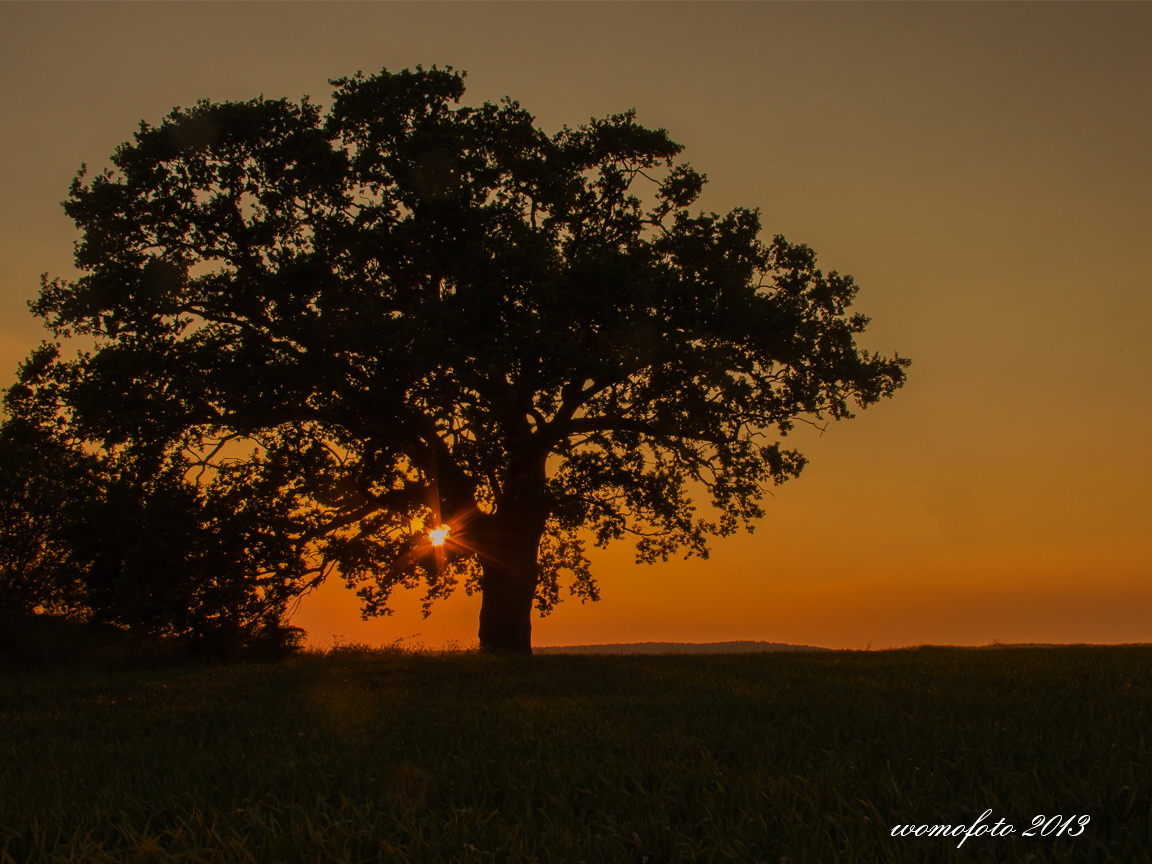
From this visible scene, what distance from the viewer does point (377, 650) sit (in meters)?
25.5

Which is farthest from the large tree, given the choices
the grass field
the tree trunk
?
the grass field

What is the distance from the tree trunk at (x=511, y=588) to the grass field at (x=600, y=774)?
11.4 meters

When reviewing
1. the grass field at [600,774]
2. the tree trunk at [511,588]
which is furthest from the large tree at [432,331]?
the grass field at [600,774]

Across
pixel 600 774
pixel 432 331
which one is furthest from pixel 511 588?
pixel 600 774

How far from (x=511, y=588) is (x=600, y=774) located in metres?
17.8

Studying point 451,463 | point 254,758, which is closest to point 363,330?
point 451,463

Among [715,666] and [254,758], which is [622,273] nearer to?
[715,666]

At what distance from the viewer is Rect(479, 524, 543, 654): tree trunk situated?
2417cm

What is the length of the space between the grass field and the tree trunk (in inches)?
449

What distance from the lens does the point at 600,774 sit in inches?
259

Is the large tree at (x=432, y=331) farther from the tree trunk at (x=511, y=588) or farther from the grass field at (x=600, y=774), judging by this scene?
the grass field at (x=600, y=774)

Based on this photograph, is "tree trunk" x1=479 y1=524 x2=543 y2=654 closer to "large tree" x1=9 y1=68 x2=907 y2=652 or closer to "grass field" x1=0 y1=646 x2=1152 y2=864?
"large tree" x1=9 y1=68 x2=907 y2=652

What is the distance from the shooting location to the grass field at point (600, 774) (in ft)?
16.7

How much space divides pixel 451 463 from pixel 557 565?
604cm
